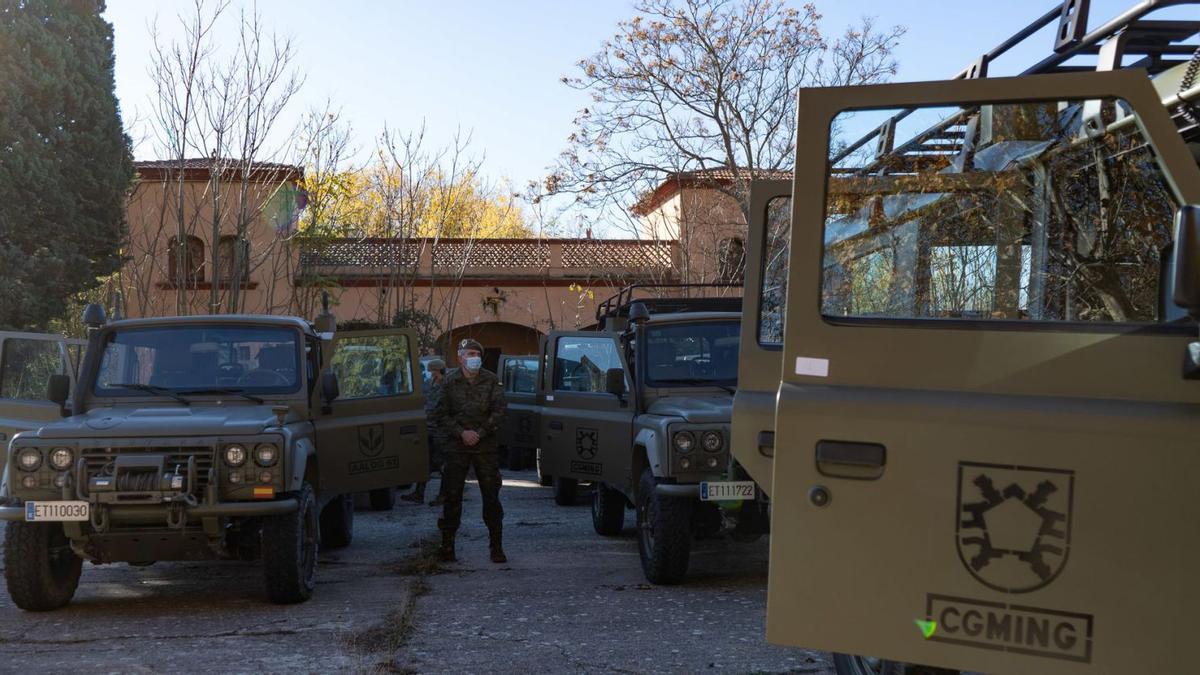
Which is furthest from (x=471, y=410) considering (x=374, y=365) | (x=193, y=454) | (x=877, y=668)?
(x=877, y=668)

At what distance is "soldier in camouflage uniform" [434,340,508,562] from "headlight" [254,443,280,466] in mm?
2279

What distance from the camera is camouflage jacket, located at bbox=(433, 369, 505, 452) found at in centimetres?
984

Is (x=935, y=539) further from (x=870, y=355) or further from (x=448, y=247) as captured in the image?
(x=448, y=247)

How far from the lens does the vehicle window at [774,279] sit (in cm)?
532

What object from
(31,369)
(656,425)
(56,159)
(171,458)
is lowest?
(171,458)

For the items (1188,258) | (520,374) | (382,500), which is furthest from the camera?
(520,374)

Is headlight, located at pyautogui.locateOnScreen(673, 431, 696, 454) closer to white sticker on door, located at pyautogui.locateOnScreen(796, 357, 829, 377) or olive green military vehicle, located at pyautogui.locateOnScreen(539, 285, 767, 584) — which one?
olive green military vehicle, located at pyautogui.locateOnScreen(539, 285, 767, 584)

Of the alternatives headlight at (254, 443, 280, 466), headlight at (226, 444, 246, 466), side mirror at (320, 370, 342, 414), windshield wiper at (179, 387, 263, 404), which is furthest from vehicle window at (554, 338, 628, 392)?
headlight at (226, 444, 246, 466)

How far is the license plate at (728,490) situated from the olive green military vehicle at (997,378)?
450 centimetres

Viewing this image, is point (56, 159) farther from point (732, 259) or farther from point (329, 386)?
point (329, 386)

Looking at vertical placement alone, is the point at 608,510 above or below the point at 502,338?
below

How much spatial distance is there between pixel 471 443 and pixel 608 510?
80.0 inches

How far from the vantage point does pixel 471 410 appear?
32.4 ft

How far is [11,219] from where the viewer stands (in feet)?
70.7
